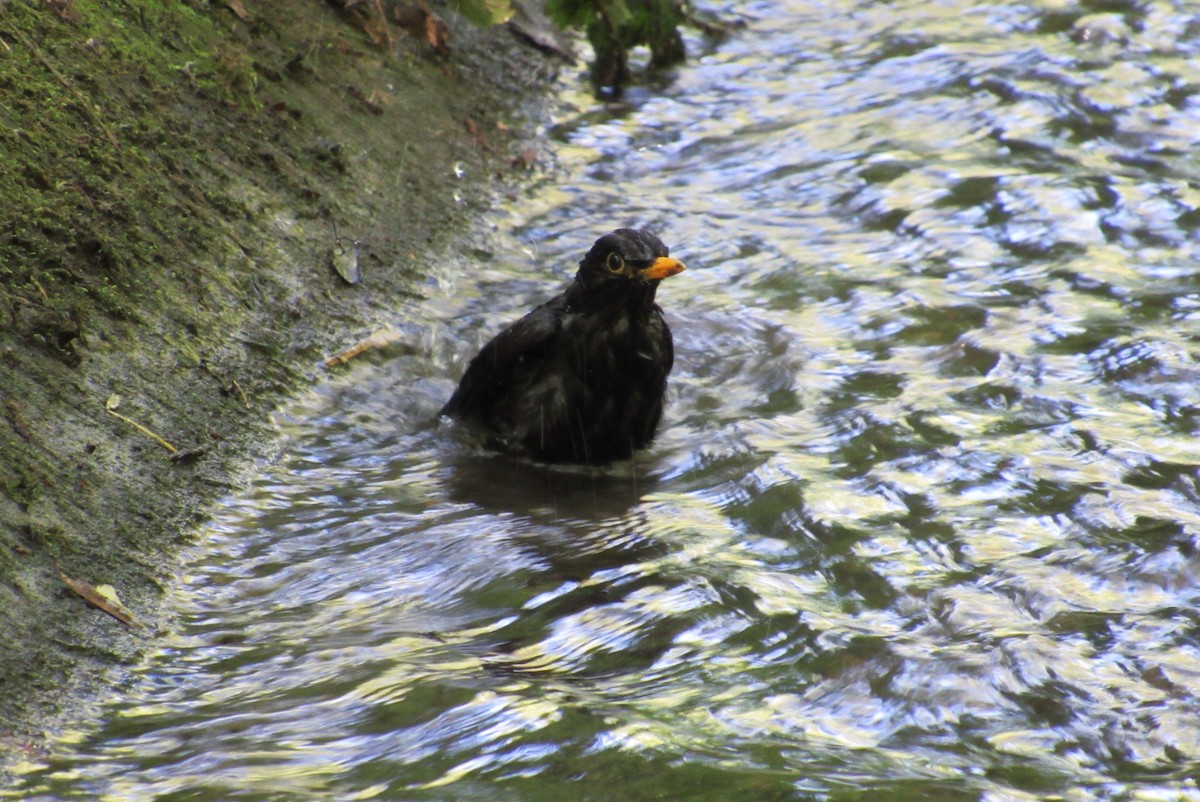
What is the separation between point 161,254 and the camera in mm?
6234

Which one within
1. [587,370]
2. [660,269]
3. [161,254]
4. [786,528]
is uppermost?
[161,254]

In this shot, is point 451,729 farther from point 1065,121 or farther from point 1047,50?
point 1047,50

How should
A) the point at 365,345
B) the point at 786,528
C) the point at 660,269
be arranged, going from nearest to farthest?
the point at 786,528 < the point at 660,269 < the point at 365,345

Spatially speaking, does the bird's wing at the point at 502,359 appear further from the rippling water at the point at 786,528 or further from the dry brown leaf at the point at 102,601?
the dry brown leaf at the point at 102,601

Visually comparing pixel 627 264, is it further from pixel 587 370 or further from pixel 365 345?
pixel 365 345

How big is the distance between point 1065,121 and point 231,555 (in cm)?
761

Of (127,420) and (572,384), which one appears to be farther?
(572,384)

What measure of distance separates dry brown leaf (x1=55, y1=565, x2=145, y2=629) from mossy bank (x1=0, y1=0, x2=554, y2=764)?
31 mm

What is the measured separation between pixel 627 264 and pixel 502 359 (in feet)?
2.70

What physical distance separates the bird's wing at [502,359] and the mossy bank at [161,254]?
2.46 ft

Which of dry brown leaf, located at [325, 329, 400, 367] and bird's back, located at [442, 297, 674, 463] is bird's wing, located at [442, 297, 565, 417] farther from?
dry brown leaf, located at [325, 329, 400, 367]

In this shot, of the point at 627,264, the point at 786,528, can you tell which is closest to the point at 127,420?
the point at 627,264

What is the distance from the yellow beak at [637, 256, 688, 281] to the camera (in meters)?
6.48

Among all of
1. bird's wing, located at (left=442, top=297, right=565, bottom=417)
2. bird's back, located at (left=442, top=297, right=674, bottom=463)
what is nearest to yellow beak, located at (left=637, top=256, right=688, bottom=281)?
bird's back, located at (left=442, top=297, right=674, bottom=463)
